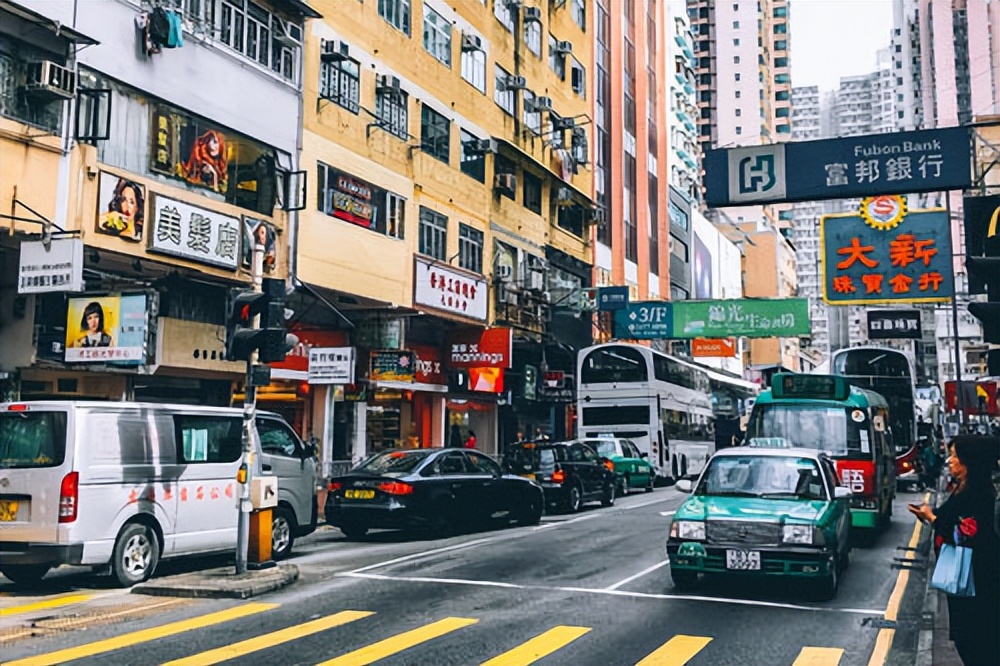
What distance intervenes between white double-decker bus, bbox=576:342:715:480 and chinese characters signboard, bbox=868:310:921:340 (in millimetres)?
6869

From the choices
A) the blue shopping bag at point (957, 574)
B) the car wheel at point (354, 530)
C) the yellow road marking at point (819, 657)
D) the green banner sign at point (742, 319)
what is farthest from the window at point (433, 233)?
the blue shopping bag at point (957, 574)

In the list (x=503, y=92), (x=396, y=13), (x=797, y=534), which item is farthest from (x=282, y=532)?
(x=503, y=92)

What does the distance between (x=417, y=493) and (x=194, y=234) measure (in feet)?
22.6

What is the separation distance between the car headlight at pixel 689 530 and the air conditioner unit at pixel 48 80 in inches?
465

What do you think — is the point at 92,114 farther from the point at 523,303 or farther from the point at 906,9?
the point at 906,9

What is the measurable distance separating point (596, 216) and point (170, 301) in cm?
2719

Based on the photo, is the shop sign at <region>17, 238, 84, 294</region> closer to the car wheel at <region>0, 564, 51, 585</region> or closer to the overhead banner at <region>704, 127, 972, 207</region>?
the car wheel at <region>0, 564, 51, 585</region>

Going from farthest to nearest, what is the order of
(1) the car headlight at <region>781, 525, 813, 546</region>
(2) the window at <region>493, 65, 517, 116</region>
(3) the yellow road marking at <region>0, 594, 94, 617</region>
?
1. (2) the window at <region>493, 65, 517, 116</region>
2. (1) the car headlight at <region>781, 525, 813, 546</region>
3. (3) the yellow road marking at <region>0, 594, 94, 617</region>

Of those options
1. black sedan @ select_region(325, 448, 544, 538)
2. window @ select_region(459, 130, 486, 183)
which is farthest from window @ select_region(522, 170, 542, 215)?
black sedan @ select_region(325, 448, 544, 538)

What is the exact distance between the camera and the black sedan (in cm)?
1617

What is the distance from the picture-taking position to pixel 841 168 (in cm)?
1611

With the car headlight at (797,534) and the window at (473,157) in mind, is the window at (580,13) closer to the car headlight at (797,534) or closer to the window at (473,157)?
the window at (473,157)

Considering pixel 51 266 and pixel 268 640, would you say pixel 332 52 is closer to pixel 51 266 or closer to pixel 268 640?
pixel 51 266

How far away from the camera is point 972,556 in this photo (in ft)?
20.2
